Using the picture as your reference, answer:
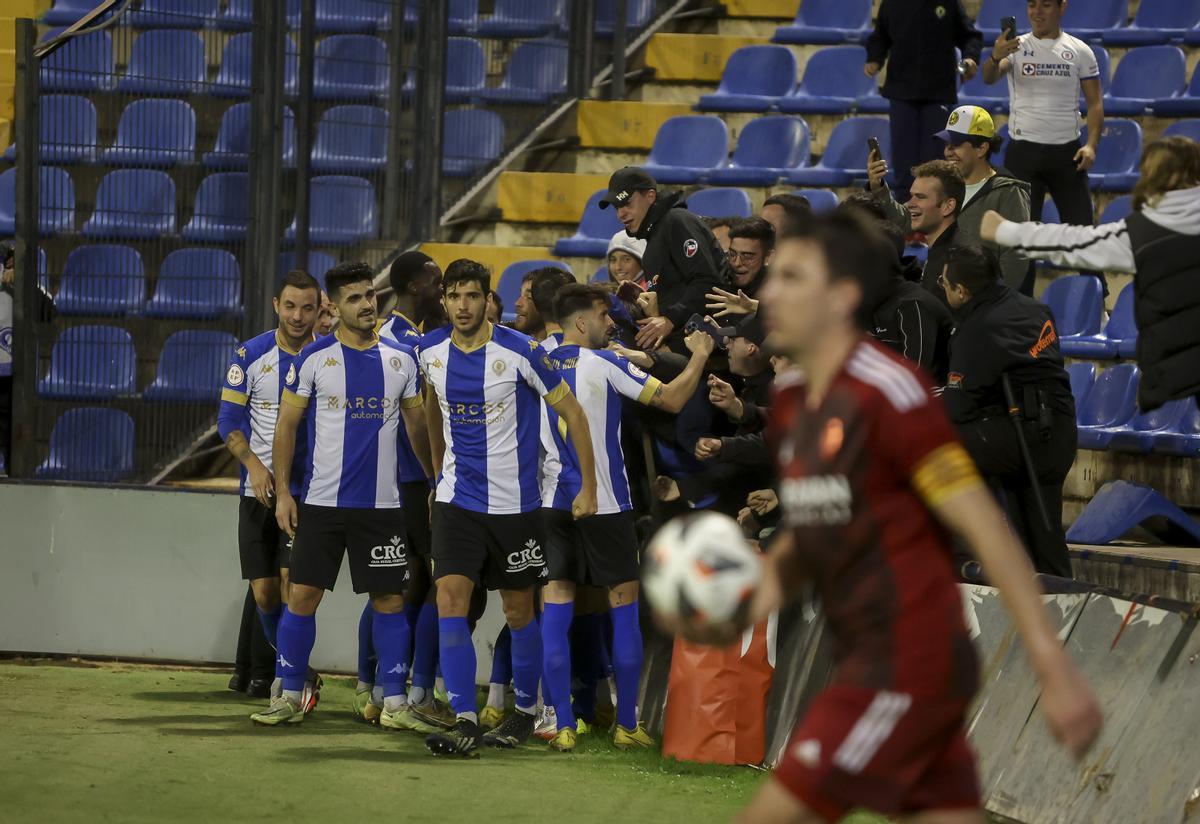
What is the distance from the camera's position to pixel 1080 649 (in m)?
6.20

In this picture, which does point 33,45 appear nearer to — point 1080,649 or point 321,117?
point 321,117

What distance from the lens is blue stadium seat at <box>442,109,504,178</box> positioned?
41.5 ft

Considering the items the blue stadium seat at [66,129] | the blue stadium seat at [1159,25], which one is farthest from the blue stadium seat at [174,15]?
the blue stadium seat at [1159,25]

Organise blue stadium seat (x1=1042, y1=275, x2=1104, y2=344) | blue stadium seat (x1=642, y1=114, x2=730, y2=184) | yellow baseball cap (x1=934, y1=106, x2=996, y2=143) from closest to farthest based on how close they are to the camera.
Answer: yellow baseball cap (x1=934, y1=106, x2=996, y2=143)
blue stadium seat (x1=1042, y1=275, x2=1104, y2=344)
blue stadium seat (x1=642, y1=114, x2=730, y2=184)

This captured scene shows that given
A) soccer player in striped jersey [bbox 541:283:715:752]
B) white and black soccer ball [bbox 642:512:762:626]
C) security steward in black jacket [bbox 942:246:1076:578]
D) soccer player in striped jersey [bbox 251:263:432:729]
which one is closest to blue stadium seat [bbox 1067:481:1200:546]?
security steward in black jacket [bbox 942:246:1076:578]

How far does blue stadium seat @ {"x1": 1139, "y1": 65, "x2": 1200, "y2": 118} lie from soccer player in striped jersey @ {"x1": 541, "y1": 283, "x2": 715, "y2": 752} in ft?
17.4

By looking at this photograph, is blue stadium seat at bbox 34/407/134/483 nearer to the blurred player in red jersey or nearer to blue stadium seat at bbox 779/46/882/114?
blue stadium seat at bbox 779/46/882/114

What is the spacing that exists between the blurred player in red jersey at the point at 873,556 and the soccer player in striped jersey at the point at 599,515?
13.2 ft

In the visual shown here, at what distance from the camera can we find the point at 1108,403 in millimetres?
9305

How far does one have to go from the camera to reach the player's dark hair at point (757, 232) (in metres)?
7.90

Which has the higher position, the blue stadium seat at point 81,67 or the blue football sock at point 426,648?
the blue stadium seat at point 81,67

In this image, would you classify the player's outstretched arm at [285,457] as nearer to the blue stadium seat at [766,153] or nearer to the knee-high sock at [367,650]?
the knee-high sock at [367,650]

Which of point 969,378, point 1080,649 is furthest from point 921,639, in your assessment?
point 969,378

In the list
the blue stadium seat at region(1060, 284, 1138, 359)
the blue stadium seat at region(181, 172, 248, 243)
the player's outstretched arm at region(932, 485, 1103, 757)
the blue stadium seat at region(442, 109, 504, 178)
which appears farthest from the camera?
the blue stadium seat at region(442, 109, 504, 178)
